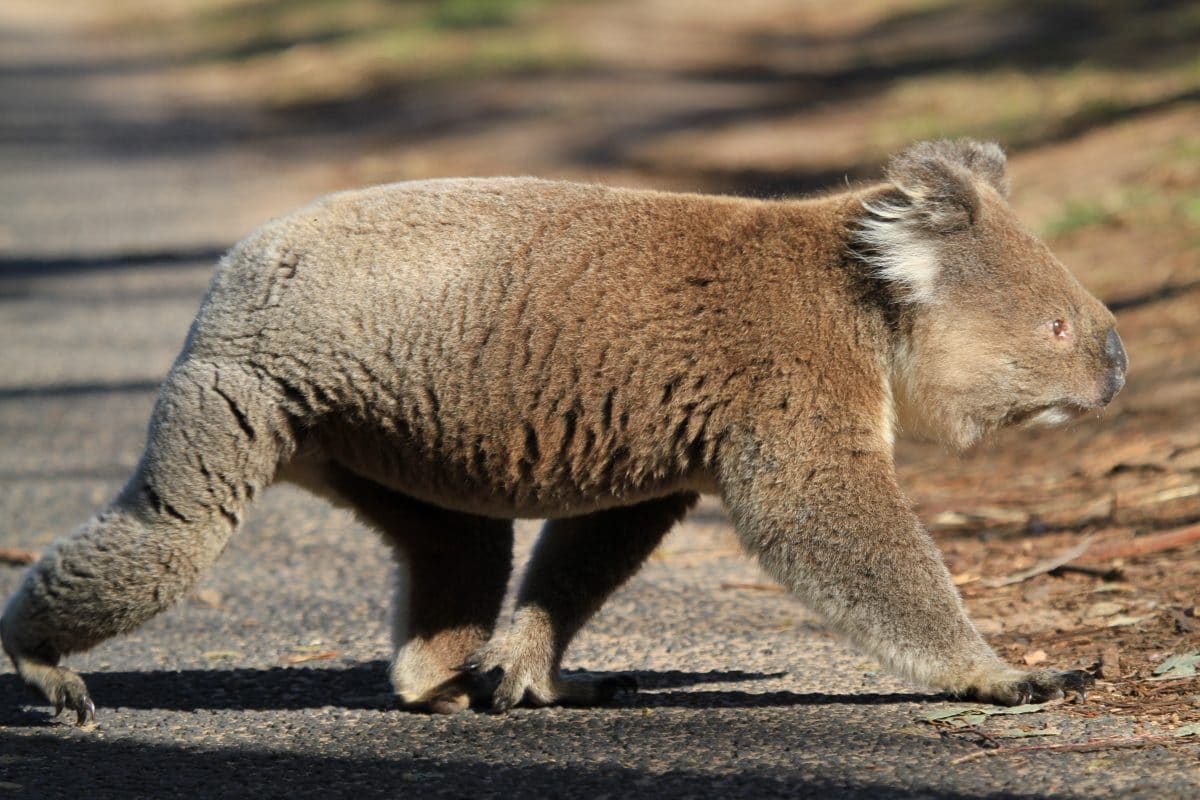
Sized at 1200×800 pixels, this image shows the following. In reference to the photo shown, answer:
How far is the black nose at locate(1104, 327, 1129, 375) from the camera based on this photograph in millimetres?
4004

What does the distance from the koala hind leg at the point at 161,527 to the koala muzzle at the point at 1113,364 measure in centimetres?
213

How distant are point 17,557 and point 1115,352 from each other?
3.84 metres

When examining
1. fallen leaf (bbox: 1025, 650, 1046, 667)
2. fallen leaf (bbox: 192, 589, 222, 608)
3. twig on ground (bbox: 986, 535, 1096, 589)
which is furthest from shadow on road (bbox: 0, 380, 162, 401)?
fallen leaf (bbox: 1025, 650, 1046, 667)

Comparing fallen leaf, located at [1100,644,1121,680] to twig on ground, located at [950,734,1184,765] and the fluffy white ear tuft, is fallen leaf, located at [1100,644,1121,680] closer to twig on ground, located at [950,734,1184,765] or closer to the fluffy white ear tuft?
twig on ground, located at [950,734,1184,765]

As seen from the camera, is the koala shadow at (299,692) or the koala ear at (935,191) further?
the koala shadow at (299,692)

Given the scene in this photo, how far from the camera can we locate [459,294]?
12.5ft

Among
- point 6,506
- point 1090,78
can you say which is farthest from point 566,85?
point 6,506

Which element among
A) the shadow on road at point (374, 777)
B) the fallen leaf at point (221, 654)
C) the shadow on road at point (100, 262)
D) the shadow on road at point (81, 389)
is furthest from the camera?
the shadow on road at point (100, 262)

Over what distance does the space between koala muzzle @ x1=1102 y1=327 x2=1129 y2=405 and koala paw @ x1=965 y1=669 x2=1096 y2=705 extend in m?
0.80

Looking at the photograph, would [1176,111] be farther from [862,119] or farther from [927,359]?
[927,359]

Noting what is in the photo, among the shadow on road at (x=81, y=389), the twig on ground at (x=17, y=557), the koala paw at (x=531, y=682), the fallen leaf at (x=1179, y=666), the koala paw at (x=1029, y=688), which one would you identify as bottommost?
the koala paw at (x=531, y=682)

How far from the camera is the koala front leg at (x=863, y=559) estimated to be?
3.59 m

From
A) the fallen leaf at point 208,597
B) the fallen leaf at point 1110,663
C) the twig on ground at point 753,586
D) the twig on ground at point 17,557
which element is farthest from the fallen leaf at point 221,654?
the fallen leaf at point 1110,663

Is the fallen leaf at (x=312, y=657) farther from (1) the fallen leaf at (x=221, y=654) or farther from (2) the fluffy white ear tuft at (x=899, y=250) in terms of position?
(2) the fluffy white ear tuft at (x=899, y=250)
